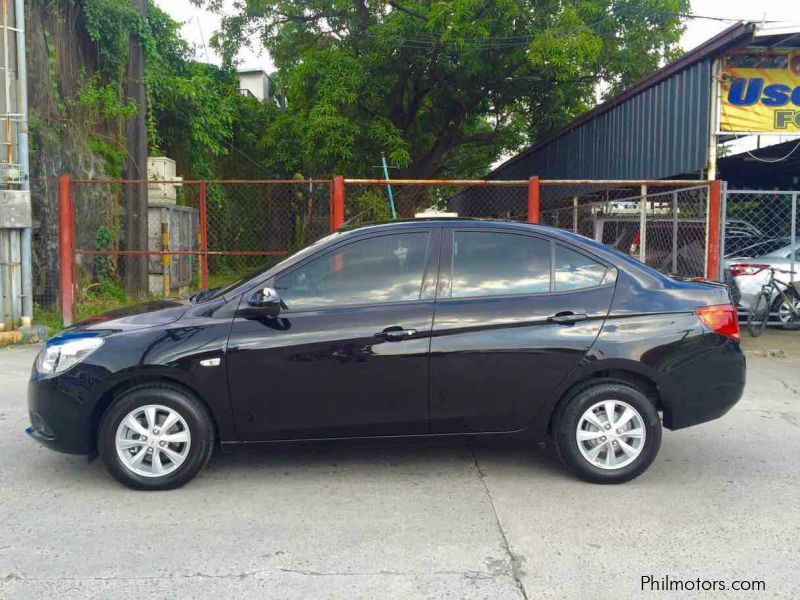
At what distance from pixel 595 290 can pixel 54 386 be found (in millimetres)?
3465

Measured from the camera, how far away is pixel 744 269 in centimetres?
1139

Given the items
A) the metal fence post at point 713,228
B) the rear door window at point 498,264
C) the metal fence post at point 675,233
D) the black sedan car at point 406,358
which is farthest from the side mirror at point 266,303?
the metal fence post at point 675,233

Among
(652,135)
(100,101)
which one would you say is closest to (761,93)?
(652,135)

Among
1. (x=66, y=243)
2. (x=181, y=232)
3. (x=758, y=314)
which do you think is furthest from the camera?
(x=181, y=232)

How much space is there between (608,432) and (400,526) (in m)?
1.52

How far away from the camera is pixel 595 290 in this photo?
4.83 m

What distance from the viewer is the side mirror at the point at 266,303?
454 centimetres

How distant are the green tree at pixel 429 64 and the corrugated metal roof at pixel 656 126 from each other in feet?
6.35

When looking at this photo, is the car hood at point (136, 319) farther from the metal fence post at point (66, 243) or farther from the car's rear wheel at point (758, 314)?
the car's rear wheel at point (758, 314)

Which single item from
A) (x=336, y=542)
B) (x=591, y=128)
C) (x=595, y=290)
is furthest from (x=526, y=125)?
(x=336, y=542)

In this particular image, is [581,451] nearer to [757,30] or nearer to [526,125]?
[757,30]

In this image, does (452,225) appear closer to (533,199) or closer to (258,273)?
(258,273)

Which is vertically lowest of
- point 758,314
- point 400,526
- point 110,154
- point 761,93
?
point 400,526

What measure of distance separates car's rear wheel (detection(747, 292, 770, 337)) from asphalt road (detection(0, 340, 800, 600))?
5.46 m
